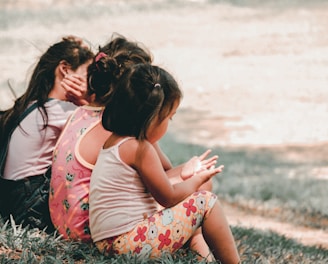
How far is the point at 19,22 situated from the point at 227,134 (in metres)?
7.68

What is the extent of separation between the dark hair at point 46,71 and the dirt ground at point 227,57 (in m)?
2.31

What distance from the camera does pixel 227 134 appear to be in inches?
371

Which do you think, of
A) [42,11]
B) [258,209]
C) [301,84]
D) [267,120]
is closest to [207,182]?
[258,209]

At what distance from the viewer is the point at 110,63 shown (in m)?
3.63

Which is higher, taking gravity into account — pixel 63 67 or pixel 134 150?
pixel 63 67

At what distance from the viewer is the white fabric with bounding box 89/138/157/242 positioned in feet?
10.9

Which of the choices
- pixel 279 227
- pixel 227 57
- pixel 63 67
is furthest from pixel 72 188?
pixel 227 57

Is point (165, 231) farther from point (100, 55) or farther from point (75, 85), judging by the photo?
point (75, 85)

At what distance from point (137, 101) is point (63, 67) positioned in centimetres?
93

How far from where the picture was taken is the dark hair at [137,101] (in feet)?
10.9

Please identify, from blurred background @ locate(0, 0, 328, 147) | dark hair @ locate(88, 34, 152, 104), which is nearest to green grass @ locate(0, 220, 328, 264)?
dark hair @ locate(88, 34, 152, 104)

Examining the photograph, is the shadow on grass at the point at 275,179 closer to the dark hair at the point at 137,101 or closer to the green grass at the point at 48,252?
the green grass at the point at 48,252

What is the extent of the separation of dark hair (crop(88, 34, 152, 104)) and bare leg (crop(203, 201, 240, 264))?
2.63 ft

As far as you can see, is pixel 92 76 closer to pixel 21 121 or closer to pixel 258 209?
pixel 21 121
